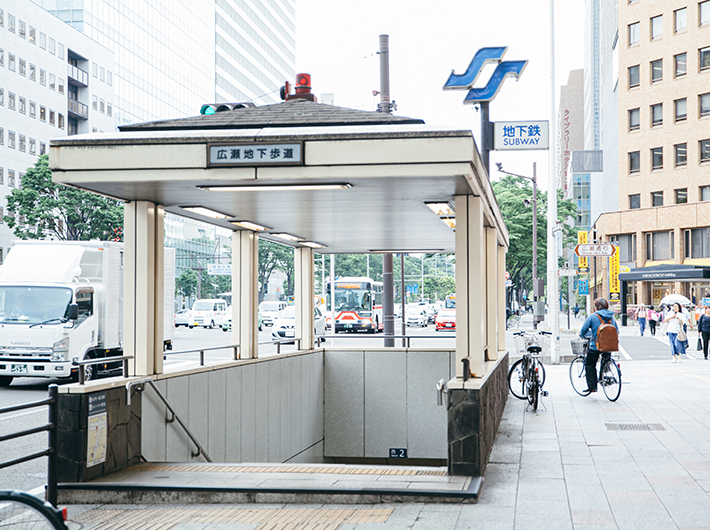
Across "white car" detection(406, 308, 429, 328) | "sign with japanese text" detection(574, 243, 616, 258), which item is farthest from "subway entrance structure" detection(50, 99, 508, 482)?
"white car" detection(406, 308, 429, 328)

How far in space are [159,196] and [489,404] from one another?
14.0ft

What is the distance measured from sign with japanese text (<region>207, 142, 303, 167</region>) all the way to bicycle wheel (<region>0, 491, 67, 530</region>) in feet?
12.5

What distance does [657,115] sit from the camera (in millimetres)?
55938

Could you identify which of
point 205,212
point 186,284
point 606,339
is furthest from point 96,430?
point 186,284

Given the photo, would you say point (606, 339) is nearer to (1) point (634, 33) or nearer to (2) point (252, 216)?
(2) point (252, 216)

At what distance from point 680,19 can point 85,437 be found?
5672 centimetres

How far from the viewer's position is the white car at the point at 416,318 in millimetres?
56219

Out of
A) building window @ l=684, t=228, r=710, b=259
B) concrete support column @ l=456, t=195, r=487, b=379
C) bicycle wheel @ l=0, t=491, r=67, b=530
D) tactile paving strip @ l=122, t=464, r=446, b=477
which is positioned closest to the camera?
bicycle wheel @ l=0, t=491, r=67, b=530

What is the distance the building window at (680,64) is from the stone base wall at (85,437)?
54550mm

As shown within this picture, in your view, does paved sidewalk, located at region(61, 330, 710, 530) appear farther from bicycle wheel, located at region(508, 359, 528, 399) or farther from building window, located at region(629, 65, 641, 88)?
building window, located at region(629, 65, 641, 88)

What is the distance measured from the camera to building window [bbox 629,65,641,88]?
57281 millimetres

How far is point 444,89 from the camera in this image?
45.4 ft

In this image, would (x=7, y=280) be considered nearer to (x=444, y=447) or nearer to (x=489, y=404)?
(x=444, y=447)

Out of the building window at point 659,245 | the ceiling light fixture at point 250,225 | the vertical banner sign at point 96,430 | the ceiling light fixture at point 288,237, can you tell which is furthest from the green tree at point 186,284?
the vertical banner sign at point 96,430
